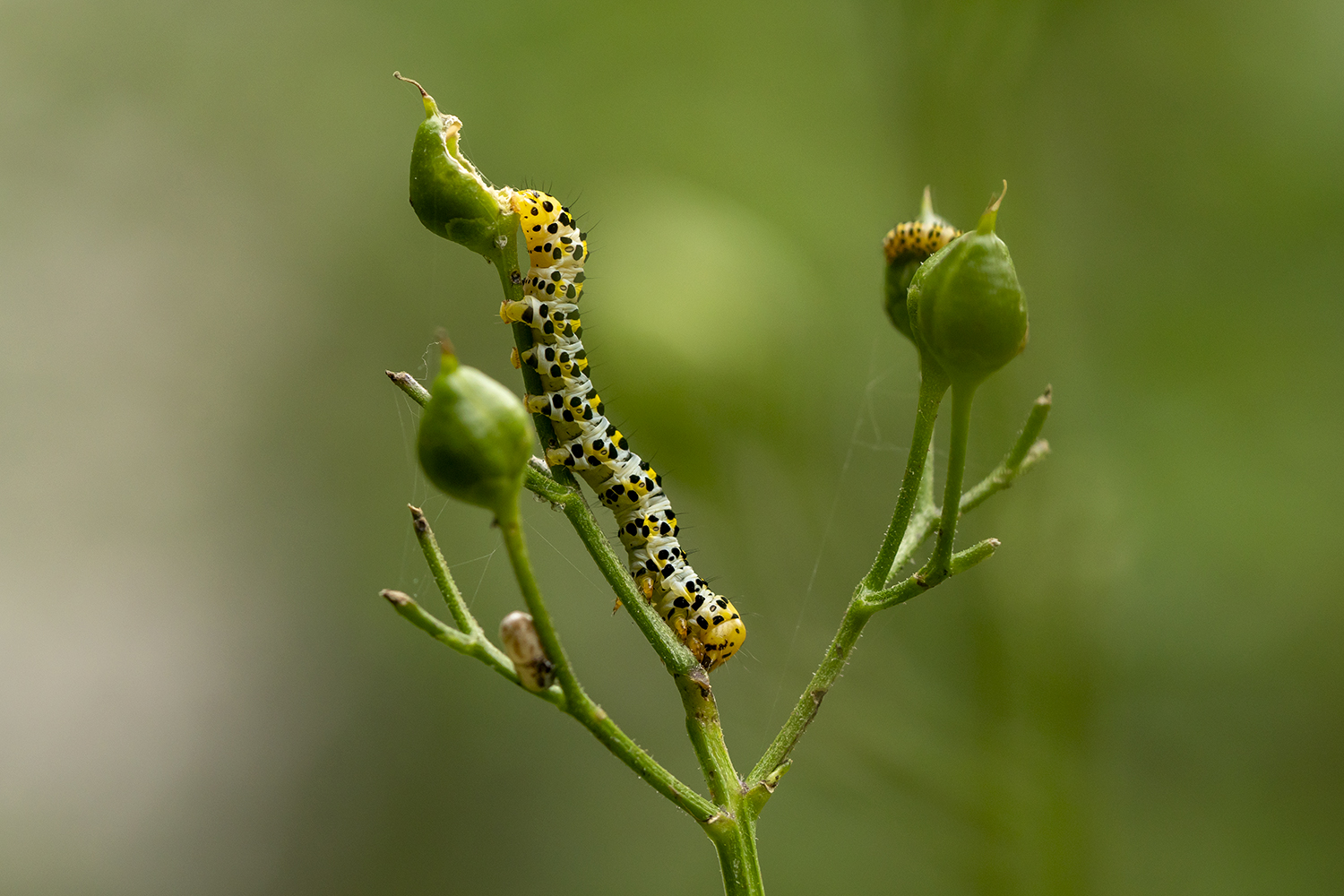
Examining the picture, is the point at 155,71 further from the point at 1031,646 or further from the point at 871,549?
the point at 1031,646

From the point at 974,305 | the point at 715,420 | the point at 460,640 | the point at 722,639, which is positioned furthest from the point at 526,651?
the point at 715,420

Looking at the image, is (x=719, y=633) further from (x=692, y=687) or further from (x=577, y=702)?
(x=577, y=702)

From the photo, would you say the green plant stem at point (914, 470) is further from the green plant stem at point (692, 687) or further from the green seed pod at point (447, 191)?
the green seed pod at point (447, 191)

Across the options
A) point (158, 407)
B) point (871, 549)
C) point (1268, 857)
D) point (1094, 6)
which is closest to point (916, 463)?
point (1094, 6)

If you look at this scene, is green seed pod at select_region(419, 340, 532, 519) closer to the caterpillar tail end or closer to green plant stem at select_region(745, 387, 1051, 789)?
green plant stem at select_region(745, 387, 1051, 789)

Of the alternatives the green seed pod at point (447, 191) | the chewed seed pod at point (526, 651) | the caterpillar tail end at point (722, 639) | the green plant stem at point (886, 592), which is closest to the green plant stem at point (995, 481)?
the green plant stem at point (886, 592)
